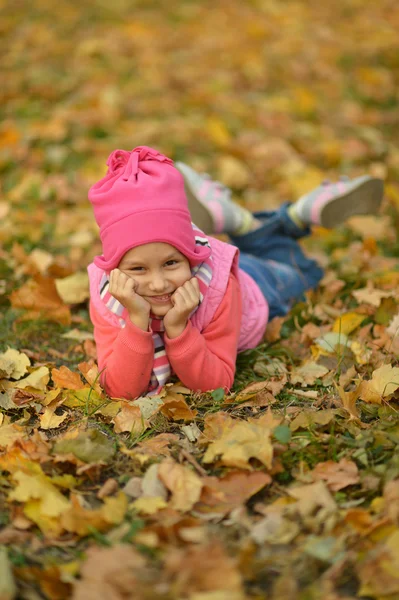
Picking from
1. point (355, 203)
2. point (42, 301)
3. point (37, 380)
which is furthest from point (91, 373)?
point (355, 203)

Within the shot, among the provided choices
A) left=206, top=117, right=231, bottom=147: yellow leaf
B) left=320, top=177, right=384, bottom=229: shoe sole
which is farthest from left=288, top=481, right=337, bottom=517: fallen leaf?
left=206, top=117, right=231, bottom=147: yellow leaf

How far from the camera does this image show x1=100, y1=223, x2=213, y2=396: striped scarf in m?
2.71

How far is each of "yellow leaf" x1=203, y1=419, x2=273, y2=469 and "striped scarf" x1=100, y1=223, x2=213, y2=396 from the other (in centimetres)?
53

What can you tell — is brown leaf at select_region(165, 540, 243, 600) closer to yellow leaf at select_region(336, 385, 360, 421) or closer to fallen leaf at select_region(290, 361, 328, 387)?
yellow leaf at select_region(336, 385, 360, 421)

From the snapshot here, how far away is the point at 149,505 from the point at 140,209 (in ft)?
3.38

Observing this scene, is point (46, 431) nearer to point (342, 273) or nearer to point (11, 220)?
point (342, 273)

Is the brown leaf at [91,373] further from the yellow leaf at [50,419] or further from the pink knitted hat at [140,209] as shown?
the pink knitted hat at [140,209]

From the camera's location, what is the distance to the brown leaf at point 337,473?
2.14 metres

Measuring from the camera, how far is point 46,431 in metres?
2.55

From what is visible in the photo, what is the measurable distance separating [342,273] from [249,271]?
2.37ft

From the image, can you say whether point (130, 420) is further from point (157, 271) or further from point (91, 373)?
point (157, 271)

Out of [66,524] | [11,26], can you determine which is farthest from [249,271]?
[11,26]

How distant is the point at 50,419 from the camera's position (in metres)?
2.56

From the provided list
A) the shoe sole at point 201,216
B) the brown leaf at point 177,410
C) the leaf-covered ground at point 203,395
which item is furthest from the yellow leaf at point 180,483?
the shoe sole at point 201,216
